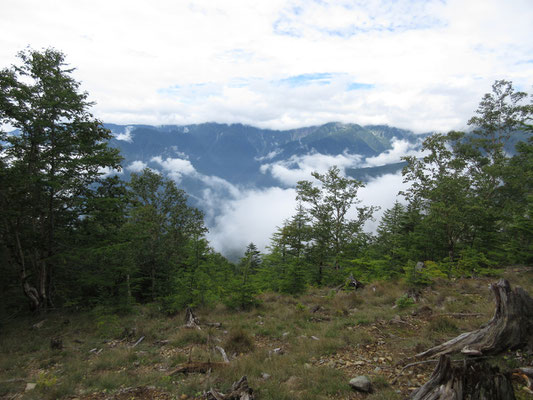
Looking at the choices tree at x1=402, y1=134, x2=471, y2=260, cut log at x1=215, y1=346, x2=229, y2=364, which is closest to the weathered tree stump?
cut log at x1=215, y1=346, x2=229, y2=364

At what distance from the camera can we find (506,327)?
187 inches

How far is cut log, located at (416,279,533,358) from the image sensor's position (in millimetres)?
4707

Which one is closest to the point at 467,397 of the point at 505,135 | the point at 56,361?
the point at 56,361

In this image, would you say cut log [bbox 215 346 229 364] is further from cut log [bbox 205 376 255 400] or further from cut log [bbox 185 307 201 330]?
cut log [bbox 185 307 201 330]

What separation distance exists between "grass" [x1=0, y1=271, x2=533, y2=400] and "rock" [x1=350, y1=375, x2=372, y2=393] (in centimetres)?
15

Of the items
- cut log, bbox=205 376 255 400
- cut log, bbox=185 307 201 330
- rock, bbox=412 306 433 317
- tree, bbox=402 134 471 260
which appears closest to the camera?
cut log, bbox=205 376 255 400

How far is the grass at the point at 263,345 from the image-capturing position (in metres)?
5.72

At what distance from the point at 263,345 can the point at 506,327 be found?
6034mm

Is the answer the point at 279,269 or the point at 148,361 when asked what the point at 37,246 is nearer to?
the point at 148,361

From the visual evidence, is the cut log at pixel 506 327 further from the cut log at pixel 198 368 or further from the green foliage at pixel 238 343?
the green foliage at pixel 238 343

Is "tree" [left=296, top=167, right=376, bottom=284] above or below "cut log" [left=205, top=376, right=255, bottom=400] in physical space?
above

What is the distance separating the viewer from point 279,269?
58.5ft

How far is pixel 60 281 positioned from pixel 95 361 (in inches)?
407

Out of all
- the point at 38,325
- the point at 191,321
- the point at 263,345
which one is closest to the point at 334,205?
the point at 191,321
